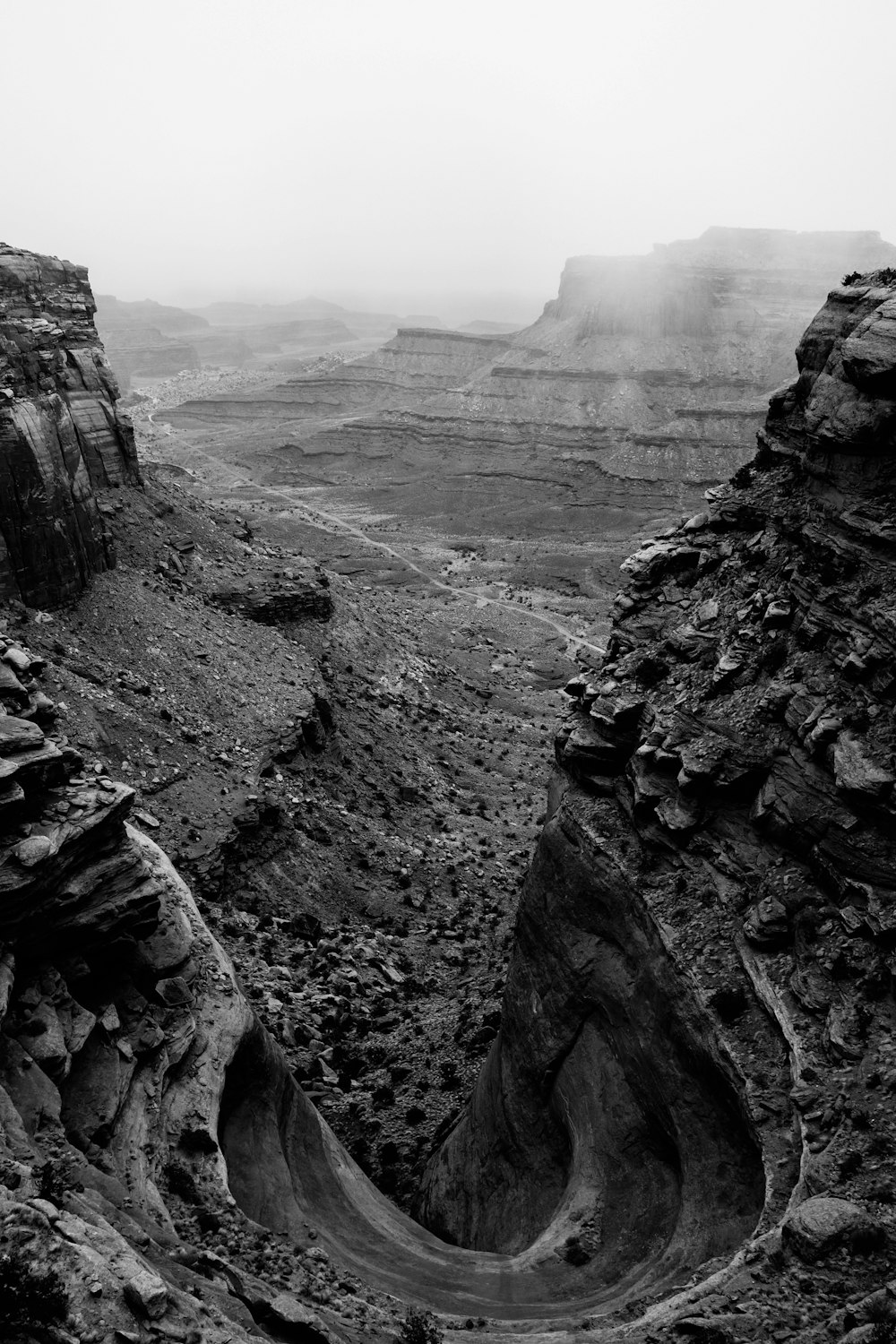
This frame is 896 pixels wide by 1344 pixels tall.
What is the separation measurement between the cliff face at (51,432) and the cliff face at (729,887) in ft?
84.5

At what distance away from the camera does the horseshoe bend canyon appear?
614 inches

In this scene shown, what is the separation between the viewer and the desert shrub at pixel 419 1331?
1566 cm

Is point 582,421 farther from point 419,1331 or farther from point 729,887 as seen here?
point 419,1331

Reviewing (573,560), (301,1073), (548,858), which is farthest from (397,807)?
(573,560)

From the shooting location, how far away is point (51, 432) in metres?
41.5

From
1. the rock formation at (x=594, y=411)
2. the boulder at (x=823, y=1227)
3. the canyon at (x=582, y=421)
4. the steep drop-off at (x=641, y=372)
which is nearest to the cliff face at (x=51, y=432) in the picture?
the boulder at (x=823, y=1227)

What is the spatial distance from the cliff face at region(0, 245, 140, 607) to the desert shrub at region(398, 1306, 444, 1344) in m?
32.2

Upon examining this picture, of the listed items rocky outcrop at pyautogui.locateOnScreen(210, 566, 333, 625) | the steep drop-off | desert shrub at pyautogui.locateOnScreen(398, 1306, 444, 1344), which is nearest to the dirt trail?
rocky outcrop at pyautogui.locateOnScreen(210, 566, 333, 625)

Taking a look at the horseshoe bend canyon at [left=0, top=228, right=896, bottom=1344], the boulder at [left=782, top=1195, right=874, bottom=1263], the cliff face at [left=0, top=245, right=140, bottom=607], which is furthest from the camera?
the cliff face at [left=0, top=245, right=140, bottom=607]

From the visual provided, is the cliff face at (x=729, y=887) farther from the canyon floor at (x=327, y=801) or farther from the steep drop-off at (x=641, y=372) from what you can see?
the steep drop-off at (x=641, y=372)

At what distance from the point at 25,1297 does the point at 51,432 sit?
A: 3743cm

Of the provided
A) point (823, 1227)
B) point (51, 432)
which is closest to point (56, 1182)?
point (823, 1227)

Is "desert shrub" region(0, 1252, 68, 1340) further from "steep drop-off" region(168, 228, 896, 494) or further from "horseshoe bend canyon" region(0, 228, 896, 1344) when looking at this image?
"steep drop-off" region(168, 228, 896, 494)

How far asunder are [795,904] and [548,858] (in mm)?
8074
